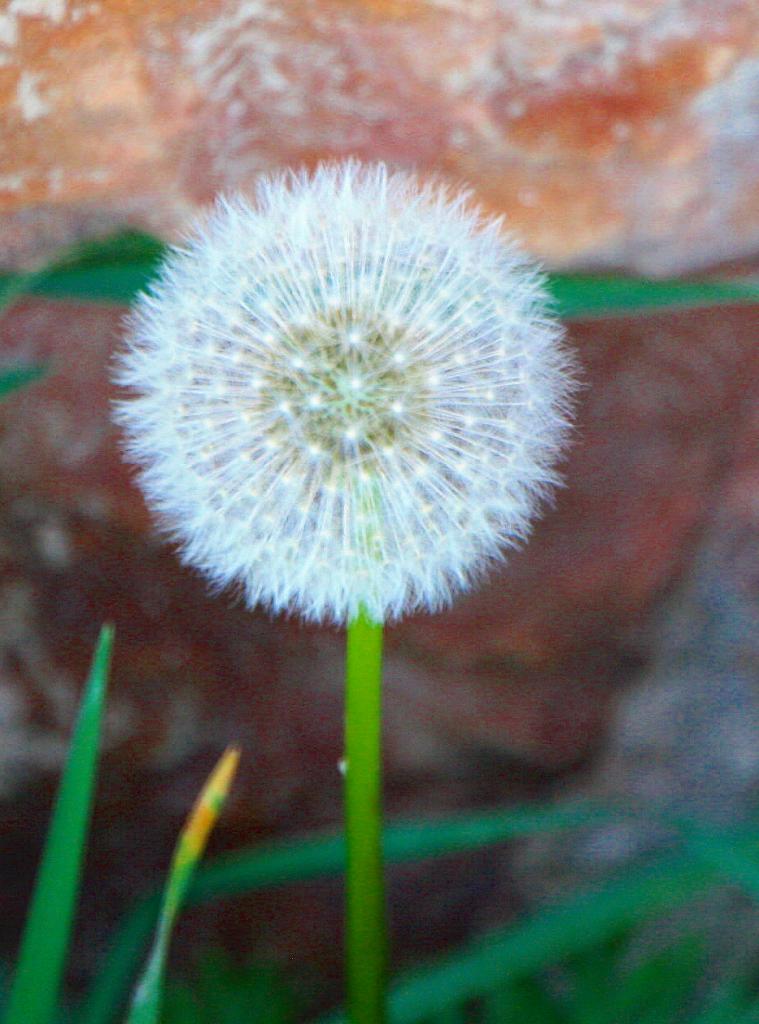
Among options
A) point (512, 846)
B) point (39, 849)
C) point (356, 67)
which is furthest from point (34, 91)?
point (512, 846)

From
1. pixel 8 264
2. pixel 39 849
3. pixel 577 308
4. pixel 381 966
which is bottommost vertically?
pixel 381 966

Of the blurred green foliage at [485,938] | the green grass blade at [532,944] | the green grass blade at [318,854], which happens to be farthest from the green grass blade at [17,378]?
the green grass blade at [532,944]

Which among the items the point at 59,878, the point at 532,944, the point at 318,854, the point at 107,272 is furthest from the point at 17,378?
the point at 532,944

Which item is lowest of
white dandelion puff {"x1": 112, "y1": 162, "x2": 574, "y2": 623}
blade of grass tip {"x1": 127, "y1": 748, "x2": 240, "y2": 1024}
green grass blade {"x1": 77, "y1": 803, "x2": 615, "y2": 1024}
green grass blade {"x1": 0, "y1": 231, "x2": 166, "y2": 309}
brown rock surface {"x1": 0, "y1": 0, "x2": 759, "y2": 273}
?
blade of grass tip {"x1": 127, "y1": 748, "x2": 240, "y2": 1024}

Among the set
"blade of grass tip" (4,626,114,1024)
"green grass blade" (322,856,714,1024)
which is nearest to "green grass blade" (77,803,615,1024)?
"green grass blade" (322,856,714,1024)

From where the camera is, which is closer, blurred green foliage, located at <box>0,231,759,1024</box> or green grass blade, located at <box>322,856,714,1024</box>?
blurred green foliage, located at <box>0,231,759,1024</box>

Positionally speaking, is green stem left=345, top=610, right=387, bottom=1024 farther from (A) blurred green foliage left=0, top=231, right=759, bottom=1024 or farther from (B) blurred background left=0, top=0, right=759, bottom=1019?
(B) blurred background left=0, top=0, right=759, bottom=1019

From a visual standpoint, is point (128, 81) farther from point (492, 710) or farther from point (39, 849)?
point (39, 849)
